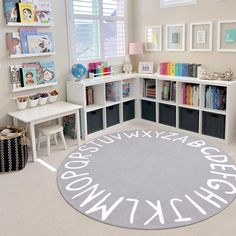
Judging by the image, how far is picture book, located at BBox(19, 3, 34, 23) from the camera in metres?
3.54

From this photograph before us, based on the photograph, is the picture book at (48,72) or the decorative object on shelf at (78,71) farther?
the decorative object on shelf at (78,71)

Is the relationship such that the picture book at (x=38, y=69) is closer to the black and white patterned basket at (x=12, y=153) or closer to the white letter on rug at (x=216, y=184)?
the black and white patterned basket at (x=12, y=153)

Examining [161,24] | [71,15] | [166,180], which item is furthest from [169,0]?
[166,180]

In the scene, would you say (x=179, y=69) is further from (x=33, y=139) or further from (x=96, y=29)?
(x=33, y=139)

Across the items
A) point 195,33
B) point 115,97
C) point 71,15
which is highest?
point 71,15

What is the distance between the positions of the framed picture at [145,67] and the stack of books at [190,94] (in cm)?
77

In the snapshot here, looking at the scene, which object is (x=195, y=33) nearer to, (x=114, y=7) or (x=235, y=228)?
(x=114, y=7)

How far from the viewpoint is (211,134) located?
3945mm

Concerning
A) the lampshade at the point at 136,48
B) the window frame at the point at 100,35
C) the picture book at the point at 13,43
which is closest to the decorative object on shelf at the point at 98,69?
the window frame at the point at 100,35

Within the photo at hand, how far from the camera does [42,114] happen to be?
351 cm

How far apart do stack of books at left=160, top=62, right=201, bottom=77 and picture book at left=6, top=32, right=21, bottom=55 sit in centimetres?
209

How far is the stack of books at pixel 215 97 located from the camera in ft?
12.4

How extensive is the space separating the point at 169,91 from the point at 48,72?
Answer: 5.79ft

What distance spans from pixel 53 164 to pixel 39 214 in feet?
3.22
